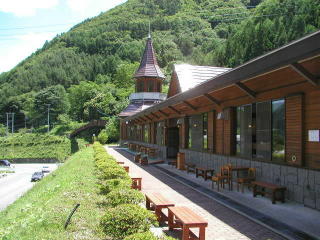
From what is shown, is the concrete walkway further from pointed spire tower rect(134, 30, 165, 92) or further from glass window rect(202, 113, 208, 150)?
pointed spire tower rect(134, 30, 165, 92)

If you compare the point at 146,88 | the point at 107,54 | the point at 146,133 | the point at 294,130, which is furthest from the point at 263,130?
the point at 107,54

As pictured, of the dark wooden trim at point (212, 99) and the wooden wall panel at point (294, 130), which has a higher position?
the dark wooden trim at point (212, 99)

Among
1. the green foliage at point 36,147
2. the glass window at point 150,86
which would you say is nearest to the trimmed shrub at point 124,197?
the glass window at point 150,86

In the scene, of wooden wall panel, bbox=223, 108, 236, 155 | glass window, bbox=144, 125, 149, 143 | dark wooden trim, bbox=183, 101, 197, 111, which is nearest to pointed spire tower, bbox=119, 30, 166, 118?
glass window, bbox=144, 125, 149, 143

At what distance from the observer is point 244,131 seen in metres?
12.1

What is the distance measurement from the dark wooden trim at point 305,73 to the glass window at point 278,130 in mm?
1929

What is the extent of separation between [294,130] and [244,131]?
9.77 ft

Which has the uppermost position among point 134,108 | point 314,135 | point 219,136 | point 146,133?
point 134,108

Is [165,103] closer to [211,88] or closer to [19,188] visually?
[211,88]

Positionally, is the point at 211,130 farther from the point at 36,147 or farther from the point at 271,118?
the point at 36,147

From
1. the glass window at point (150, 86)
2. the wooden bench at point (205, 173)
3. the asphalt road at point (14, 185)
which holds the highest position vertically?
the glass window at point (150, 86)

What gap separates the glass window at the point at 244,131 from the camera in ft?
38.2

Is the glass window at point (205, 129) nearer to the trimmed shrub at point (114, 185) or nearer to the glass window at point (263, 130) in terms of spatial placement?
the glass window at point (263, 130)

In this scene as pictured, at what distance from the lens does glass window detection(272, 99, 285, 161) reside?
31.9 feet
